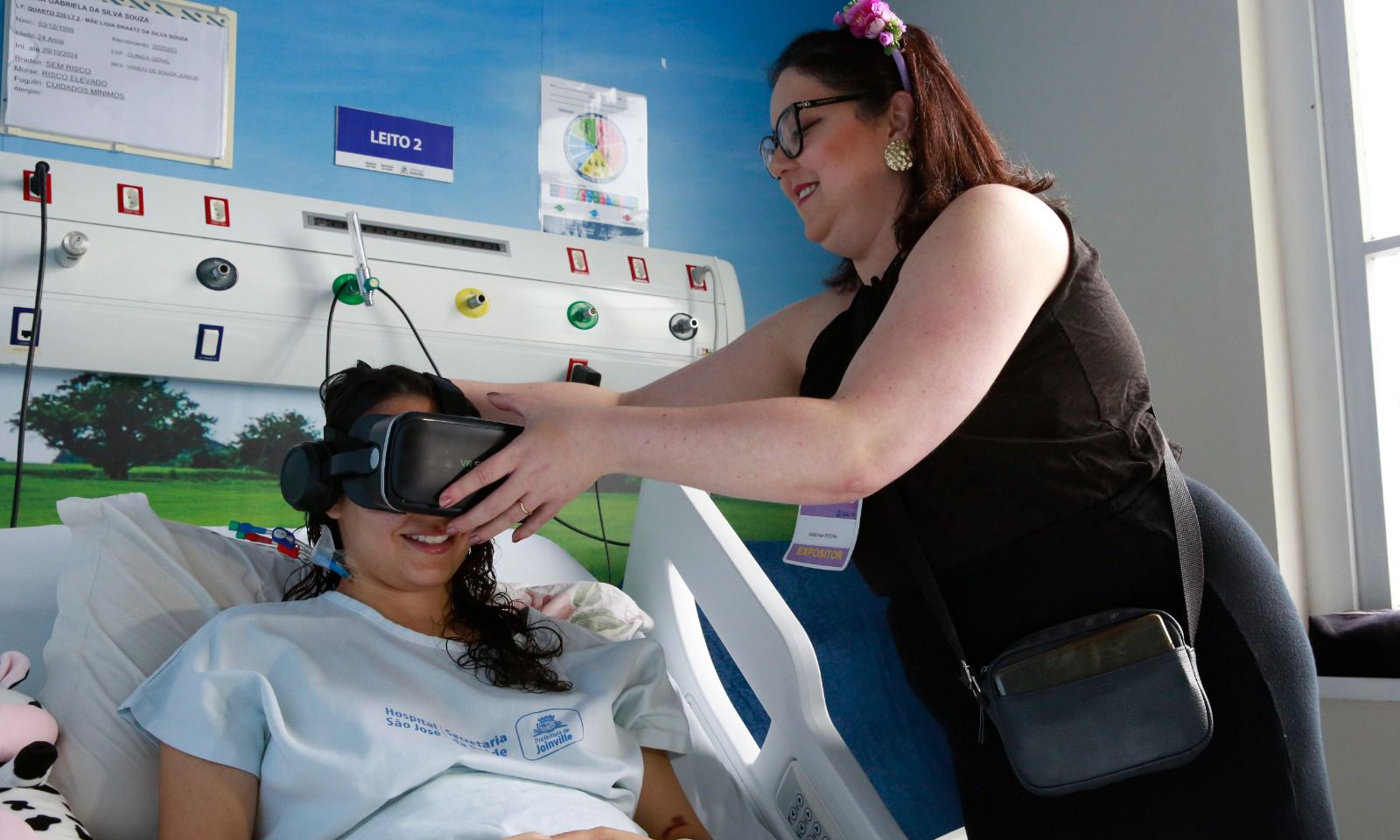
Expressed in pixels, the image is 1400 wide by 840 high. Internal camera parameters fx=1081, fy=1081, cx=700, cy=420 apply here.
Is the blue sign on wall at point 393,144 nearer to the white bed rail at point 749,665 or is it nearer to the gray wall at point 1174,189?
the white bed rail at point 749,665

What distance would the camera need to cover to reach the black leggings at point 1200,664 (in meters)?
1.13

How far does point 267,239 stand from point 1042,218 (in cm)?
156

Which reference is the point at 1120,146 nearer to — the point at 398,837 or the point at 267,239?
the point at 267,239

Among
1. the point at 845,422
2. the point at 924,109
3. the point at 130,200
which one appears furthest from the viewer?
the point at 130,200

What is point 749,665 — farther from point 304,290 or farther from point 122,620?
point 304,290

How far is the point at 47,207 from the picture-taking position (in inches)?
76.0

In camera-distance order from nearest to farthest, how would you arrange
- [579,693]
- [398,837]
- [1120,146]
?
[398,837], [579,693], [1120,146]

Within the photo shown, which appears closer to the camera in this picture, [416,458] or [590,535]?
[416,458]

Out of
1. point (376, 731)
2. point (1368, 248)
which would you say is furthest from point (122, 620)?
point (1368, 248)

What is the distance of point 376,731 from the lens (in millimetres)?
1278

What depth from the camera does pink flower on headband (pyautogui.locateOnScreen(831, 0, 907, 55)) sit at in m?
1.43

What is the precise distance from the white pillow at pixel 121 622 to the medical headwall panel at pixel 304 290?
1.95 feet

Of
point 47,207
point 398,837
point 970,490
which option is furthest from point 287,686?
point 47,207

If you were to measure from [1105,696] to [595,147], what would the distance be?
2.06 m
